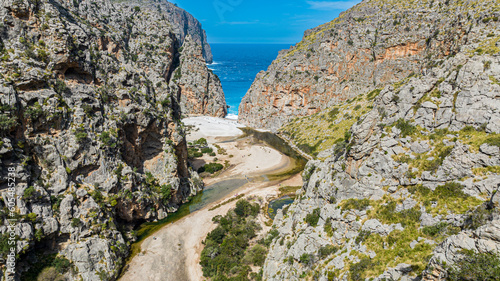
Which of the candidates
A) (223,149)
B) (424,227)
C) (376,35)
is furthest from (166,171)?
(376,35)

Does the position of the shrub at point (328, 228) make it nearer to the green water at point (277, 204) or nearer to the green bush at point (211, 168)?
the green water at point (277, 204)

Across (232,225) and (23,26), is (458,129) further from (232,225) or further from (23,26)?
(23,26)

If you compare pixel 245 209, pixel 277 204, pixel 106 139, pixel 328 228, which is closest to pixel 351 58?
pixel 277 204

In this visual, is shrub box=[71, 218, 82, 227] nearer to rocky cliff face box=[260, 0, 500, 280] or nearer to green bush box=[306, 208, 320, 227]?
rocky cliff face box=[260, 0, 500, 280]

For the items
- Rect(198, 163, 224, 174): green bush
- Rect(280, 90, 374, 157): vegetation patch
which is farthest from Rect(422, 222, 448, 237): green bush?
Rect(280, 90, 374, 157): vegetation patch

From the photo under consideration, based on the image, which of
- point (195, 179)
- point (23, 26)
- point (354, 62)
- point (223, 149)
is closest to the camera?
point (23, 26)

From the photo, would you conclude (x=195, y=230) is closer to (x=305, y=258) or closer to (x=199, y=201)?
(x=199, y=201)
